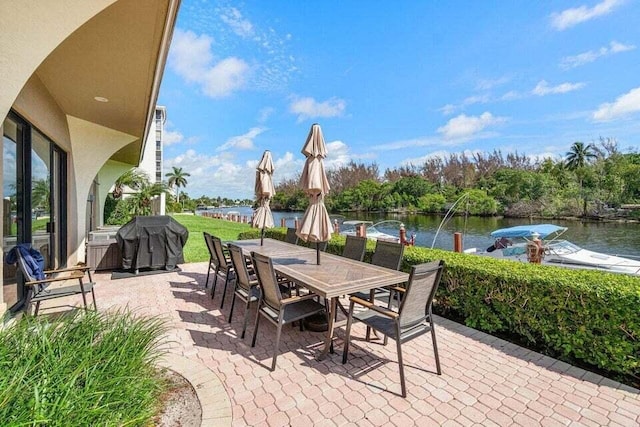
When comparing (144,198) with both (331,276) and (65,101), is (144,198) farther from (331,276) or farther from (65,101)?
(331,276)

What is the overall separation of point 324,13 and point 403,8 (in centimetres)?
239

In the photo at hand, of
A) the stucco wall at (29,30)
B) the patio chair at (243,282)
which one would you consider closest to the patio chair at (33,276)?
the patio chair at (243,282)

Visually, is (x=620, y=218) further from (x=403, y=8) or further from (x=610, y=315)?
(x=610, y=315)

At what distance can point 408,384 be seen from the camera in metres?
2.71

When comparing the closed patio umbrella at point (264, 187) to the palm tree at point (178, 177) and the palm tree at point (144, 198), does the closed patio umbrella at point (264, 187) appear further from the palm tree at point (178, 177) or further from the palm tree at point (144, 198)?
the palm tree at point (178, 177)

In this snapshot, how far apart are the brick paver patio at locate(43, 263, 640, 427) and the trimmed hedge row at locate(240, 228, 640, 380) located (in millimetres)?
201

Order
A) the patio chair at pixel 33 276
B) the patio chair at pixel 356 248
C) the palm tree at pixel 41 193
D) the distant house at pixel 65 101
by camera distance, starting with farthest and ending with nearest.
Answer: the palm tree at pixel 41 193
the patio chair at pixel 356 248
the patio chair at pixel 33 276
the distant house at pixel 65 101

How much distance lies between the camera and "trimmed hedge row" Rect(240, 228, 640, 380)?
285cm

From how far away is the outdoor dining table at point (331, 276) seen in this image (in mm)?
3045

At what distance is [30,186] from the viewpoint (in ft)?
15.0

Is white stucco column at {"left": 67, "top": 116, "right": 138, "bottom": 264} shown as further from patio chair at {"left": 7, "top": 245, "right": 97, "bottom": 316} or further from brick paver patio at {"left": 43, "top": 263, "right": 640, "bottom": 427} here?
brick paver patio at {"left": 43, "top": 263, "right": 640, "bottom": 427}

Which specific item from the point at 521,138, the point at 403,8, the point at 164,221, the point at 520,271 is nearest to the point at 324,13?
the point at 403,8

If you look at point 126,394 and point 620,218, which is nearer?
point 126,394

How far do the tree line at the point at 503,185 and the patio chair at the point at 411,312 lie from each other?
52.9ft
